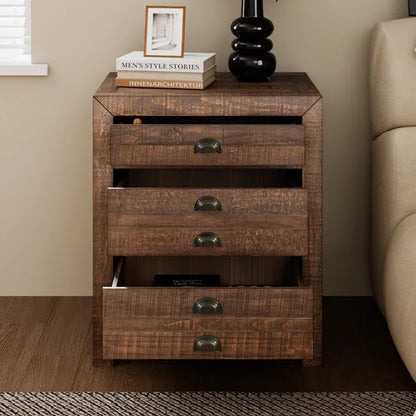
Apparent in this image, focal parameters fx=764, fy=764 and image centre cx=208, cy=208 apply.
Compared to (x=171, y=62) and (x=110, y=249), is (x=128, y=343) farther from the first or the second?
(x=171, y=62)

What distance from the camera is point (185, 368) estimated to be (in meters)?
1.91

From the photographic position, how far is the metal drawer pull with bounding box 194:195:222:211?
5.83ft

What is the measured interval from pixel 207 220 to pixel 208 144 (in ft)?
0.58

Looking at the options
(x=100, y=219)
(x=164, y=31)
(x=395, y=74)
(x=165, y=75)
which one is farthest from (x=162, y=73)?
(x=395, y=74)

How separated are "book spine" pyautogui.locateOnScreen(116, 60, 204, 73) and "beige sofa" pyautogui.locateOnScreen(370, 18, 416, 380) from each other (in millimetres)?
517

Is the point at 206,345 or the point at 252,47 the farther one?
the point at 252,47

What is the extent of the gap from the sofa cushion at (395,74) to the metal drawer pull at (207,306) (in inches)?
27.0

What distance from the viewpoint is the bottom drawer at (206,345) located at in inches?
69.2

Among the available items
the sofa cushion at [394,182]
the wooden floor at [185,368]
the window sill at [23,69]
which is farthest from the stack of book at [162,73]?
the wooden floor at [185,368]

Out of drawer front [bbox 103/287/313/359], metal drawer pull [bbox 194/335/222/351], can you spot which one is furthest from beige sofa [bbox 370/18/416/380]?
metal drawer pull [bbox 194/335/222/351]

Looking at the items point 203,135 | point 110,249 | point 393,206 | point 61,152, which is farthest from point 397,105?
point 61,152

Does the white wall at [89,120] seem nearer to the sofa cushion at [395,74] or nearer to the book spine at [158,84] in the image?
the sofa cushion at [395,74]

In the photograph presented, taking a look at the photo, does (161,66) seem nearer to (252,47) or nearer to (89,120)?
(252,47)

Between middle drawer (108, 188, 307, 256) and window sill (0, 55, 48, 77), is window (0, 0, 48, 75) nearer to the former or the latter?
window sill (0, 55, 48, 77)
